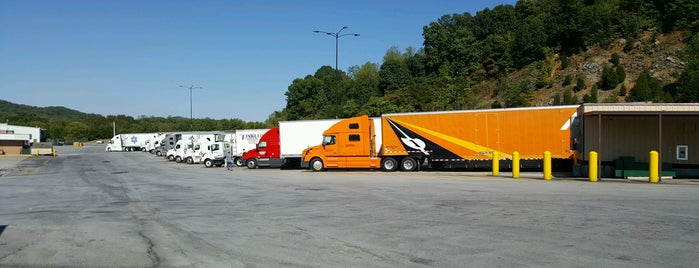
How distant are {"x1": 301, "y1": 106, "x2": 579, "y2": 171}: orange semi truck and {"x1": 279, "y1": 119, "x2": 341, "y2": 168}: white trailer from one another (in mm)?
1880

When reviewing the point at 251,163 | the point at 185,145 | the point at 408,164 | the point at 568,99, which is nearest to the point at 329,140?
the point at 408,164

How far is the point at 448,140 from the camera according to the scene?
29.2m

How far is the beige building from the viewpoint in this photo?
23219 millimetres

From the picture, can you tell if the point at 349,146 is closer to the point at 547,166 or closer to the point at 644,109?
the point at 547,166

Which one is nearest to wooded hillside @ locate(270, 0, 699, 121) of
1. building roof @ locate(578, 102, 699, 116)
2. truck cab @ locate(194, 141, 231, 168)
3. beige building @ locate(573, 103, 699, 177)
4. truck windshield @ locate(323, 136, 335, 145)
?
truck cab @ locate(194, 141, 231, 168)

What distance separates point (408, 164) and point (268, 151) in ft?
35.5

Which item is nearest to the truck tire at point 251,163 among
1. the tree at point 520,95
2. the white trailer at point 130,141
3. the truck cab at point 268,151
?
the truck cab at point 268,151

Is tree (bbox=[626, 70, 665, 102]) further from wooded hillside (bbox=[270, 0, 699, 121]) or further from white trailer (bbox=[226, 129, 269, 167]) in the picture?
white trailer (bbox=[226, 129, 269, 167])

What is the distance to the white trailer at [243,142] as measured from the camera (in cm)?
4069

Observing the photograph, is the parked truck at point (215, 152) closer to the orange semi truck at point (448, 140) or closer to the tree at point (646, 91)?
the orange semi truck at point (448, 140)

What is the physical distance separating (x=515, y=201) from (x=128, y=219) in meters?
9.78

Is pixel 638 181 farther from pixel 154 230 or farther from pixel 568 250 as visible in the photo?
pixel 154 230

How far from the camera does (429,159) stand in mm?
29906

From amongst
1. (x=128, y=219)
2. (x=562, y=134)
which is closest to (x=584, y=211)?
(x=128, y=219)
